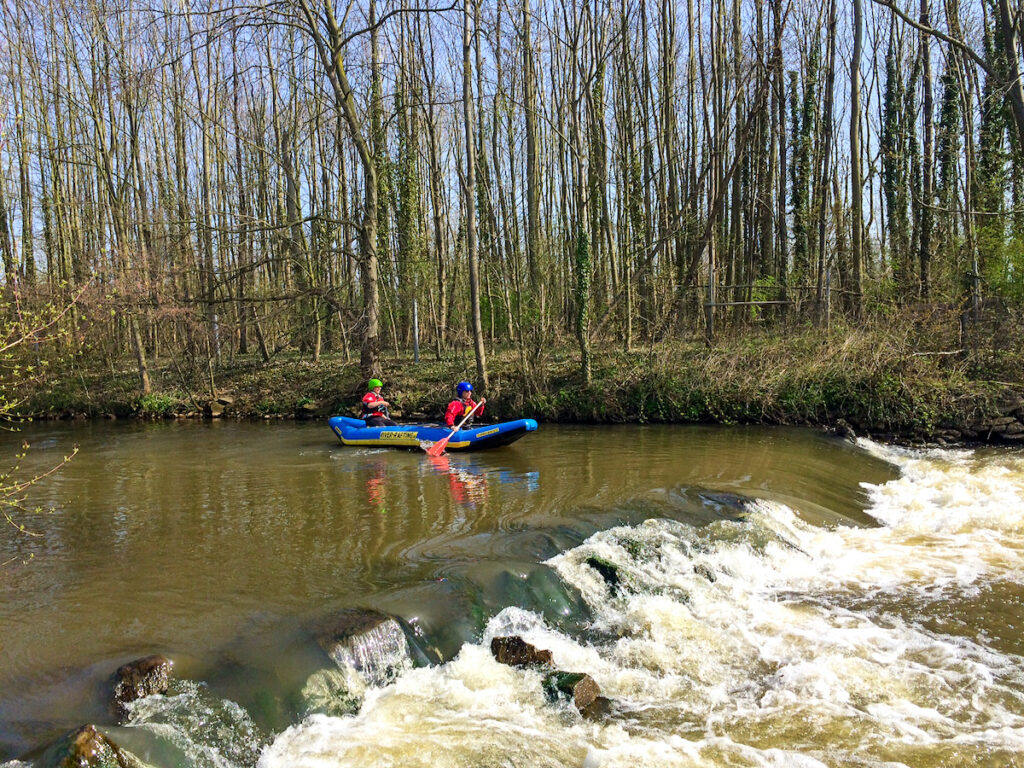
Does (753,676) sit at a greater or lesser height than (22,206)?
lesser

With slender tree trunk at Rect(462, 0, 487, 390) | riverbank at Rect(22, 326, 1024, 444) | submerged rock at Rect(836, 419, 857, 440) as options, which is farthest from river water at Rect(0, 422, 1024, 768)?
slender tree trunk at Rect(462, 0, 487, 390)

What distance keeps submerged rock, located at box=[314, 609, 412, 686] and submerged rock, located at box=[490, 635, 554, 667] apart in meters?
0.64

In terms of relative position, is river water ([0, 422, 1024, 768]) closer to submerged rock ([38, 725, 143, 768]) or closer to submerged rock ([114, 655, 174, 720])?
submerged rock ([114, 655, 174, 720])

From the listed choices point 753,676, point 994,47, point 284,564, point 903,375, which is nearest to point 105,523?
point 284,564

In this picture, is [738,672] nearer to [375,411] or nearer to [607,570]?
[607,570]

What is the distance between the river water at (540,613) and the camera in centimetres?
422

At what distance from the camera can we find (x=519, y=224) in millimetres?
22719

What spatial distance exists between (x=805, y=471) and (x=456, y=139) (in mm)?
18488

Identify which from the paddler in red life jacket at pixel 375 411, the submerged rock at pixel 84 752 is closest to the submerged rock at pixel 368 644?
the submerged rock at pixel 84 752

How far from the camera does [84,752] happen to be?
135 inches

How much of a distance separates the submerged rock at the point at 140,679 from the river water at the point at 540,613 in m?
0.09

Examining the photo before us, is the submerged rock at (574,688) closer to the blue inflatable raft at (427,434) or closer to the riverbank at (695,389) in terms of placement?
the blue inflatable raft at (427,434)

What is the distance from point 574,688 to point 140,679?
266cm

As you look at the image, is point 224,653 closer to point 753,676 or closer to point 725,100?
point 753,676
